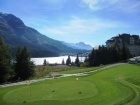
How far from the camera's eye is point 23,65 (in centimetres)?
5422

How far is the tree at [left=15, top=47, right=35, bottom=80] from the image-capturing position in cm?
5406

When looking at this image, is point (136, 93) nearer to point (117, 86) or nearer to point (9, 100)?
point (117, 86)

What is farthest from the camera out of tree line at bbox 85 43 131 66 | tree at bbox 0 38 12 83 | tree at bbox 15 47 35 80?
tree line at bbox 85 43 131 66

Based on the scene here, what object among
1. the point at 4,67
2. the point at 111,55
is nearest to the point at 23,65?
the point at 4,67

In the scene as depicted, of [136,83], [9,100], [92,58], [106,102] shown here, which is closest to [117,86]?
[136,83]

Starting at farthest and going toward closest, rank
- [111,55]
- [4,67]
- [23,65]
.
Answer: [111,55], [23,65], [4,67]

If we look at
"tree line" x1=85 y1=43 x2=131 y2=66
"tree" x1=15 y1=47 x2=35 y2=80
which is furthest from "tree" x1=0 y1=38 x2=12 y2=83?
"tree line" x1=85 y1=43 x2=131 y2=66

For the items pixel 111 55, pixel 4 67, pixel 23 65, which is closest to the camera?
pixel 4 67

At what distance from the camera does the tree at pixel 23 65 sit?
54062 millimetres

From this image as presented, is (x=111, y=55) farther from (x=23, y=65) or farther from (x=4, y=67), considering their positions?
(x=4, y=67)

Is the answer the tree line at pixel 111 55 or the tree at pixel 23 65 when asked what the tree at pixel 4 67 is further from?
the tree line at pixel 111 55

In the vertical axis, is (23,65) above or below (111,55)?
below

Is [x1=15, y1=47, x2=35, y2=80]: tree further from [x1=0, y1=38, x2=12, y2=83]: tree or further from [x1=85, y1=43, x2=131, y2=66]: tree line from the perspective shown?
[x1=85, y1=43, x2=131, y2=66]: tree line

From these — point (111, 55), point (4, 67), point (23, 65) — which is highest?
point (111, 55)
